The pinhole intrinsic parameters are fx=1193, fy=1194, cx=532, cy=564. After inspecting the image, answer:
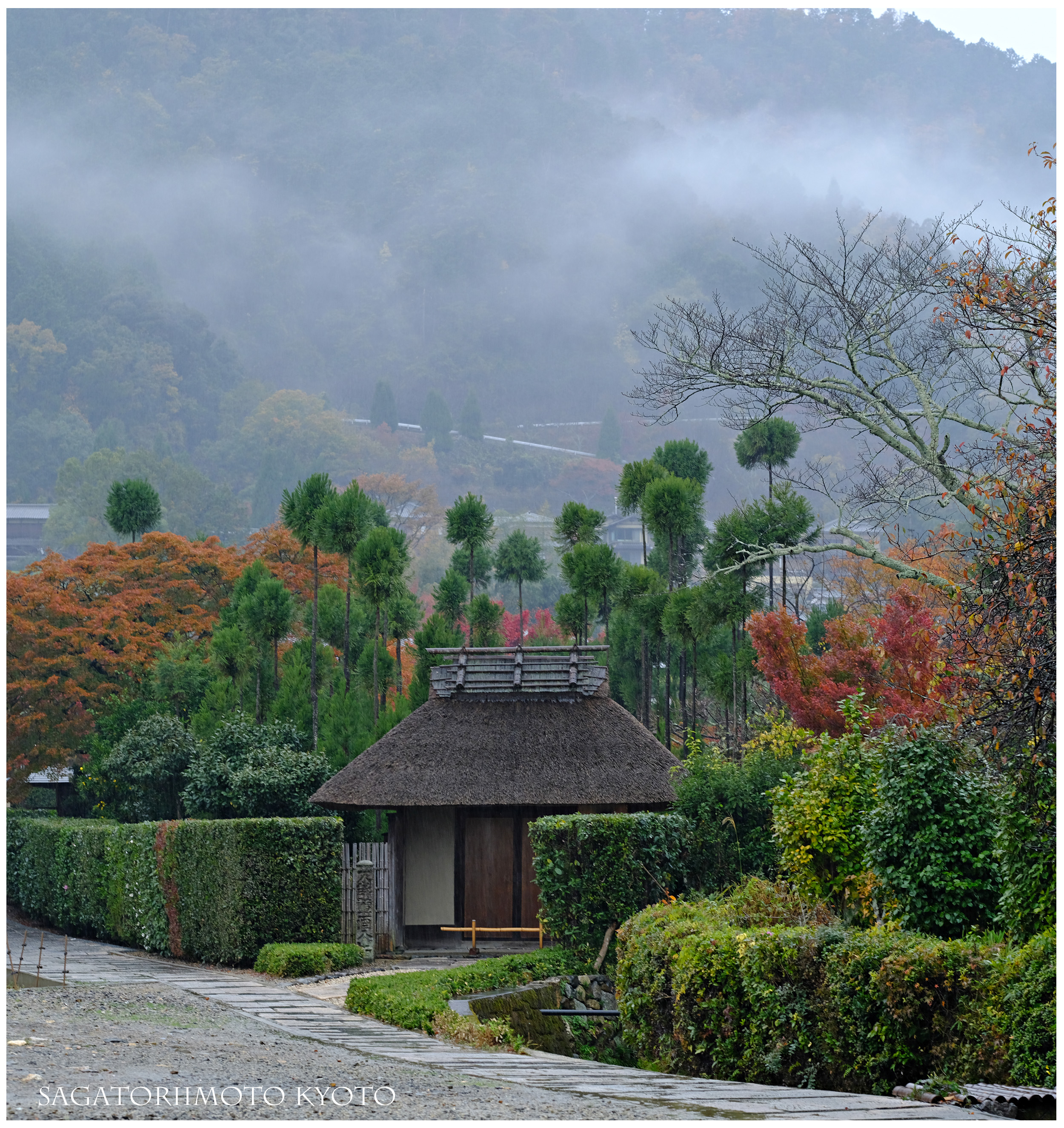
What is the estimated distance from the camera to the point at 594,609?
30344 millimetres

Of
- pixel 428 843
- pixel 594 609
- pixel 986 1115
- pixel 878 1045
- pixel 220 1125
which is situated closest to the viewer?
pixel 220 1125

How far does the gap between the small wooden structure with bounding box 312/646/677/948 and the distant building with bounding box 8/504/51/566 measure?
73.1 meters

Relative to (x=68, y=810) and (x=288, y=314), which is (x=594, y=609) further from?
(x=288, y=314)

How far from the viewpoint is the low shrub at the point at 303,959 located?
15.5m

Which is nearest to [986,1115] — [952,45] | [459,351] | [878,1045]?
[878,1045]

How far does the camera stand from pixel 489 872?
18594 mm

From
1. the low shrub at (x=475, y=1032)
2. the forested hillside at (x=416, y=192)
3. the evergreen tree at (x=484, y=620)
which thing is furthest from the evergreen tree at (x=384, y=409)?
the low shrub at (x=475, y=1032)

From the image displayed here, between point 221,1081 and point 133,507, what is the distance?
2446 cm

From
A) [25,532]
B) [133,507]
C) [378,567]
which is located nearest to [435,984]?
[378,567]

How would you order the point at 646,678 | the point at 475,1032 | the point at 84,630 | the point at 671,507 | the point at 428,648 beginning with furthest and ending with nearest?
1. the point at 84,630
2. the point at 646,678
3. the point at 671,507
4. the point at 428,648
5. the point at 475,1032

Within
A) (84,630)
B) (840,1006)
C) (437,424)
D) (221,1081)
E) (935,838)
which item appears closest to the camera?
(221,1081)

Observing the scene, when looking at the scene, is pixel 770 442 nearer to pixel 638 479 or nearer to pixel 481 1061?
pixel 638 479

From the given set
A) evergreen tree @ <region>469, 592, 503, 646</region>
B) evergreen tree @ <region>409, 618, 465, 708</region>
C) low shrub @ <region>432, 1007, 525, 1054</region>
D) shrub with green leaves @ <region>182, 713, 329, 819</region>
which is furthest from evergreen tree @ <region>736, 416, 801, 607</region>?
low shrub @ <region>432, 1007, 525, 1054</region>

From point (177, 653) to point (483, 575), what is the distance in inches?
591
